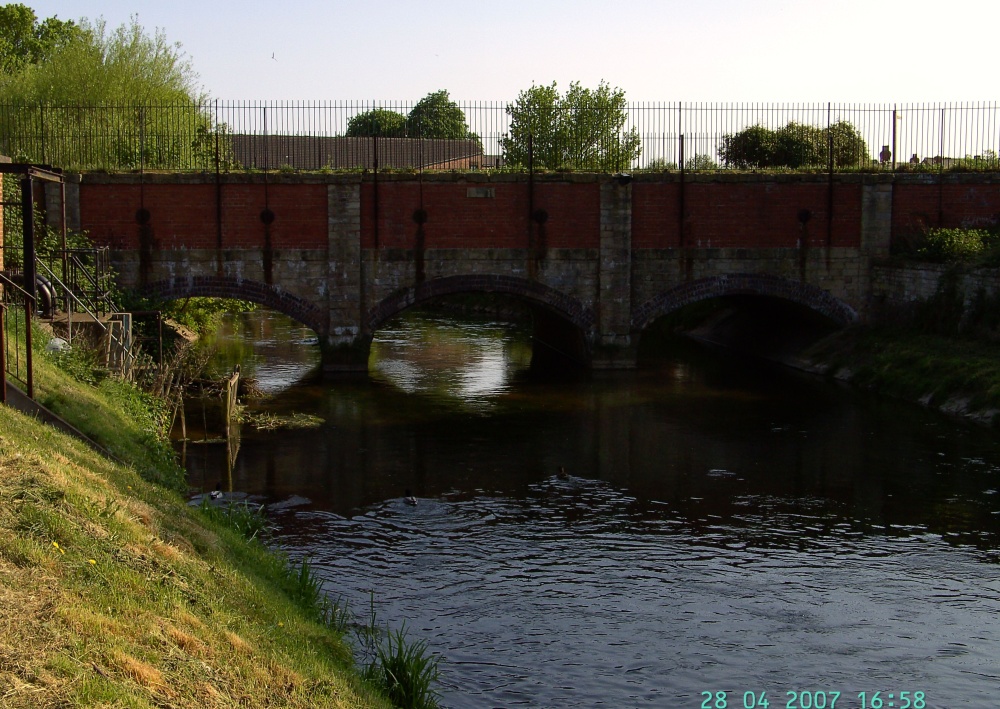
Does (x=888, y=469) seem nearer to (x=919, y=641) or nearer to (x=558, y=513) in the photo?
(x=558, y=513)

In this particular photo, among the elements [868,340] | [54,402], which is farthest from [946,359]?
[54,402]

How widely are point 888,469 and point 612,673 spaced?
10.2 metres

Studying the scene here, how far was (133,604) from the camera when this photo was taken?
7.63m

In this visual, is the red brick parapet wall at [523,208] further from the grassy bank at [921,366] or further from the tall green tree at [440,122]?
the tall green tree at [440,122]

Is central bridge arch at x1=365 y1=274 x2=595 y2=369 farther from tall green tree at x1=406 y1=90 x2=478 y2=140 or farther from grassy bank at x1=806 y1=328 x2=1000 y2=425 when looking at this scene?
tall green tree at x1=406 y1=90 x2=478 y2=140

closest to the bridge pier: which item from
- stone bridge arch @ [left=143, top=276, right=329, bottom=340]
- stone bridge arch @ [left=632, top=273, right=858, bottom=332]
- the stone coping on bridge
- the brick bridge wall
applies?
the brick bridge wall

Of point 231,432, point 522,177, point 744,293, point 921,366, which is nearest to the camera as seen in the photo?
point 231,432

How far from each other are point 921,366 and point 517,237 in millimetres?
10480

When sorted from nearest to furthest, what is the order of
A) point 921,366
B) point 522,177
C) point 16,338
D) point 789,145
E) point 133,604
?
point 133,604 → point 16,338 → point 921,366 → point 522,177 → point 789,145

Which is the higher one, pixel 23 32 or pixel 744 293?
pixel 23 32

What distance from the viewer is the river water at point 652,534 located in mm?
10438

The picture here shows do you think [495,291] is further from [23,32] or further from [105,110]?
[23,32]
